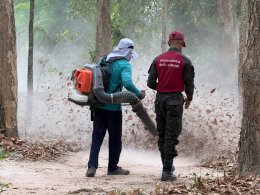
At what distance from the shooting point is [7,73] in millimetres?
10961

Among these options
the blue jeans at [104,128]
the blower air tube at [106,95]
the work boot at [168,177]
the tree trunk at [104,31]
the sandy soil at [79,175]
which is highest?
the tree trunk at [104,31]

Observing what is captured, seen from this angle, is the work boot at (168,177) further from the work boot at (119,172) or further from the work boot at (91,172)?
the work boot at (91,172)

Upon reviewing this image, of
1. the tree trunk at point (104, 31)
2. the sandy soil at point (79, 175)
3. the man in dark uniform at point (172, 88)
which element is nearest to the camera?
the sandy soil at point (79, 175)

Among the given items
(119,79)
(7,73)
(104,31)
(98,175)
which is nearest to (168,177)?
(98,175)

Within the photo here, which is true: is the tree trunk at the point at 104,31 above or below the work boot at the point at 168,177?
above

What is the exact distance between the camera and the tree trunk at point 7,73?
1090cm

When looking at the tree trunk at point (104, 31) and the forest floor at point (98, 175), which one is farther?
the tree trunk at point (104, 31)

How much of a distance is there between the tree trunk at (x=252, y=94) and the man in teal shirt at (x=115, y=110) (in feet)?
5.96

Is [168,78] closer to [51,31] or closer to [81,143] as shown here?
[81,143]

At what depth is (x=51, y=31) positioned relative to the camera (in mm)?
48031

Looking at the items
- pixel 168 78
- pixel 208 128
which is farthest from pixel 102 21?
pixel 168 78

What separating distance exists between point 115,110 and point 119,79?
47cm

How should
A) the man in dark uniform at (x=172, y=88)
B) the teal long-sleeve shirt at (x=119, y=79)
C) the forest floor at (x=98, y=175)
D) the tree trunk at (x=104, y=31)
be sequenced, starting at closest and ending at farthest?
the forest floor at (x=98, y=175)
the man in dark uniform at (x=172, y=88)
the teal long-sleeve shirt at (x=119, y=79)
the tree trunk at (x=104, y=31)

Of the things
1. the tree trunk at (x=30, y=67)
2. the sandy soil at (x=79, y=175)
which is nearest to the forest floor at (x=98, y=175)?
the sandy soil at (x=79, y=175)
